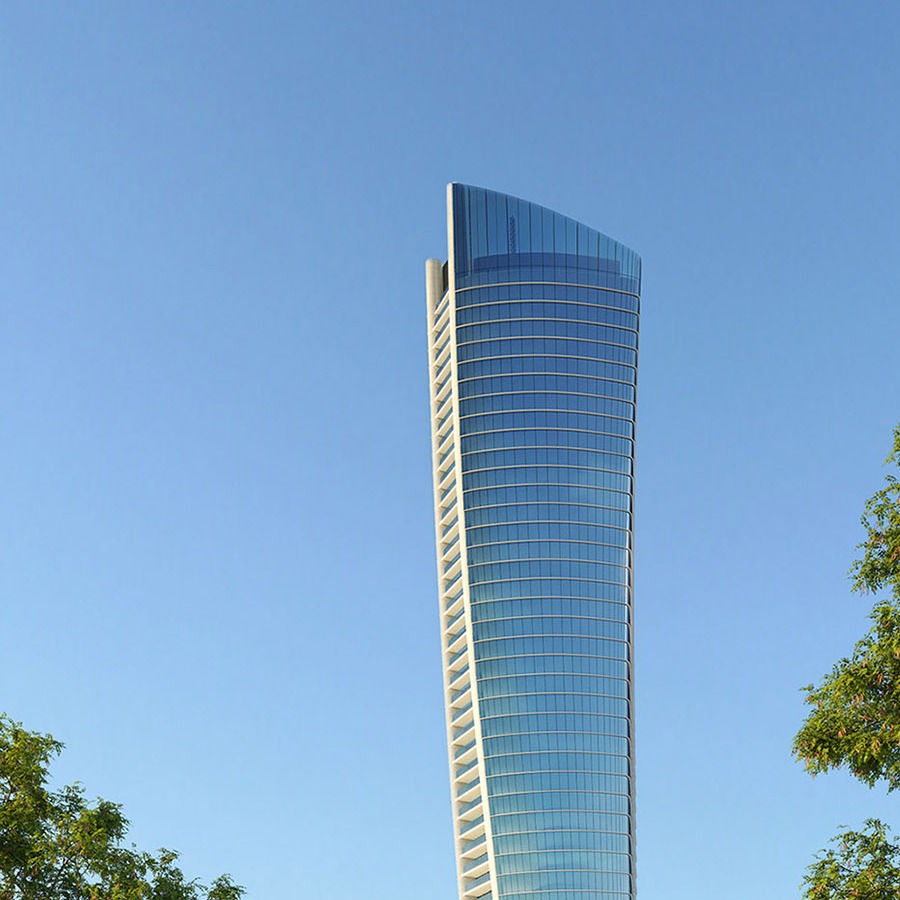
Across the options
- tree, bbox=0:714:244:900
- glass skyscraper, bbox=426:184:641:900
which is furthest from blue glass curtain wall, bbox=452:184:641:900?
tree, bbox=0:714:244:900

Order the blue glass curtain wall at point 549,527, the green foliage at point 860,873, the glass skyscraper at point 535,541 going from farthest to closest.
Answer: the glass skyscraper at point 535,541
the blue glass curtain wall at point 549,527
the green foliage at point 860,873

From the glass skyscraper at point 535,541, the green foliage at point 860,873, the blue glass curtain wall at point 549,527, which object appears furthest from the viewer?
the glass skyscraper at point 535,541

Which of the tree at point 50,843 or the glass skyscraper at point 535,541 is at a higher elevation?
the glass skyscraper at point 535,541

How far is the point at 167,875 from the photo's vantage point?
36.0 metres

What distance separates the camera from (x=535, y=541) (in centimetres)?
17250

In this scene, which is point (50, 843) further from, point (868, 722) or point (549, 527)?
point (549, 527)

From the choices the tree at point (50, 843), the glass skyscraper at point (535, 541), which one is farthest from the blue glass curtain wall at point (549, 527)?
the tree at point (50, 843)

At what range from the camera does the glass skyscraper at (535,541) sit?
532ft

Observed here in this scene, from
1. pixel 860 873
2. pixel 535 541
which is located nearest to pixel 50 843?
pixel 860 873

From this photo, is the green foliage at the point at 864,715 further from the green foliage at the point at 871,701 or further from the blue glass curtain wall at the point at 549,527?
the blue glass curtain wall at the point at 549,527

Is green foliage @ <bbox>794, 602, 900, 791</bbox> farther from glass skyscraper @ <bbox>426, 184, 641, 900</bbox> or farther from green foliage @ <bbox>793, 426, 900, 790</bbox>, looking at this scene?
glass skyscraper @ <bbox>426, 184, 641, 900</bbox>

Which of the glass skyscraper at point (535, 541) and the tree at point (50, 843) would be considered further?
the glass skyscraper at point (535, 541)

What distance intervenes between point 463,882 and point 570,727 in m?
27.0

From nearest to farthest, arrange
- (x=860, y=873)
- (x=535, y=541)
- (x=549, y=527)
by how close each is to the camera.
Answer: (x=860, y=873) → (x=535, y=541) → (x=549, y=527)
